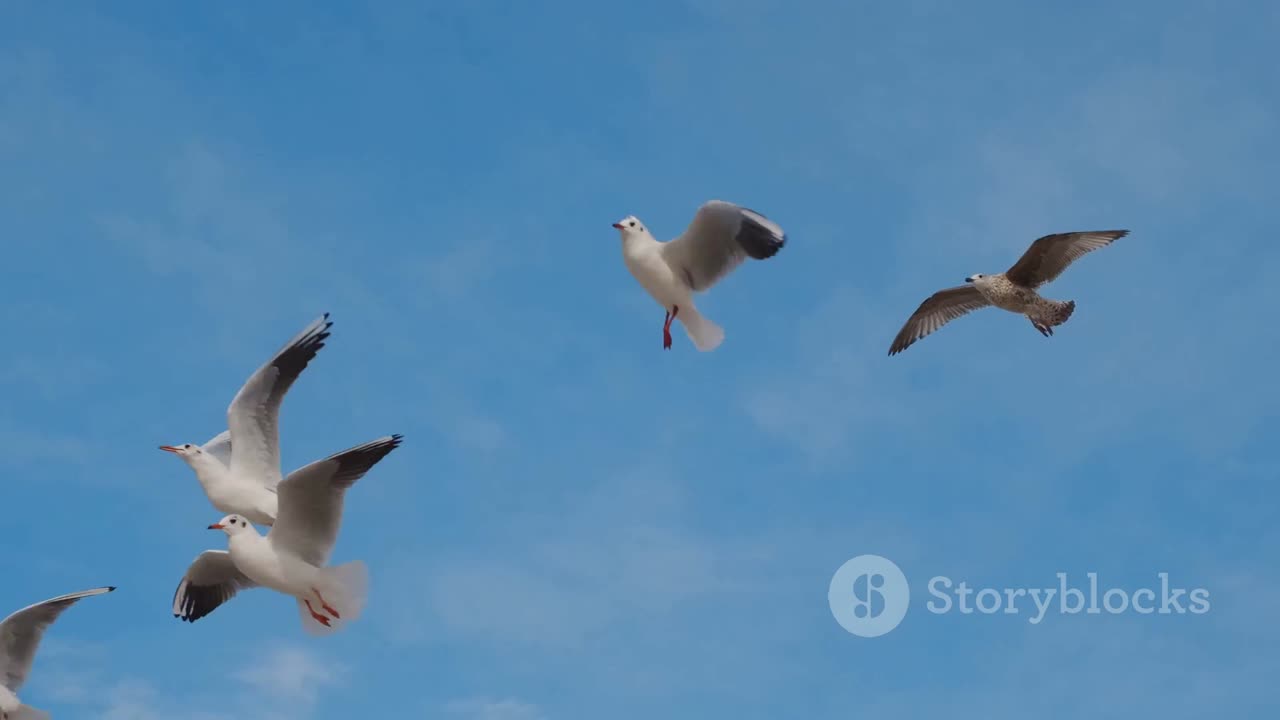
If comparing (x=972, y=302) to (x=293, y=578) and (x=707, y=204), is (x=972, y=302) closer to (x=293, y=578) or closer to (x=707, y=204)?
(x=707, y=204)

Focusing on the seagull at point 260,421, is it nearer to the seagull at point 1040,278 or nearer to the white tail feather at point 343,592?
the white tail feather at point 343,592

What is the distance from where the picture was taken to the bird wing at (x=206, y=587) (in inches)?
517

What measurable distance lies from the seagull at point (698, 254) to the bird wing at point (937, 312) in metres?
3.66

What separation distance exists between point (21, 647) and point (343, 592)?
4.07 m

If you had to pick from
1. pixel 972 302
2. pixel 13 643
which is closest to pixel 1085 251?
pixel 972 302

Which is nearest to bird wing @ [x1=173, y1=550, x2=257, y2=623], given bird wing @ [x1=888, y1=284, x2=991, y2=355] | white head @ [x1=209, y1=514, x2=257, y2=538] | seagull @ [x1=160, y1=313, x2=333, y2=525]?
seagull @ [x1=160, y1=313, x2=333, y2=525]

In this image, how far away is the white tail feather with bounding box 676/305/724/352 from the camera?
13.5 m

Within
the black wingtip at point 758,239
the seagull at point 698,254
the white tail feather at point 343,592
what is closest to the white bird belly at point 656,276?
the seagull at point 698,254

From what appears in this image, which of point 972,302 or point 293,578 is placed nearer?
point 293,578

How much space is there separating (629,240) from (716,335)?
1.16 meters

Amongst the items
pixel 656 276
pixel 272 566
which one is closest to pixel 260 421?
pixel 272 566

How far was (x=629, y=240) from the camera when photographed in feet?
43.3

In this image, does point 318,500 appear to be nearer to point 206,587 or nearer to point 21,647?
point 206,587

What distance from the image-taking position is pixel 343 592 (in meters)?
11.3
